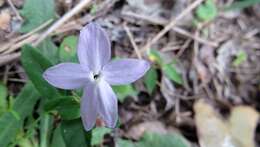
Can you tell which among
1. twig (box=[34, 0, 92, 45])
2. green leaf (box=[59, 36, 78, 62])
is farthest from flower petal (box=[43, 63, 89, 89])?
twig (box=[34, 0, 92, 45])

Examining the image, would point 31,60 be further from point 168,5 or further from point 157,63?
point 168,5

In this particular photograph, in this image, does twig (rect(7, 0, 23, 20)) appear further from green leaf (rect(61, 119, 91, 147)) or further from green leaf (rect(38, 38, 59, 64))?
green leaf (rect(61, 119, 91, 147))

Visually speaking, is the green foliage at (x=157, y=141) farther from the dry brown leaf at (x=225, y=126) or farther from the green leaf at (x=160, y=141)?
the dry brown leaf at (x=225, y=126)

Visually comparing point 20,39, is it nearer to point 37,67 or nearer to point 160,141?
point 37,67

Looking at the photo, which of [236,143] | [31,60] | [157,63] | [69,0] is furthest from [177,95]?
[31,60]

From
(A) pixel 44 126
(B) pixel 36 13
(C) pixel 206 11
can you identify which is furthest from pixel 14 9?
(C) pixel 206 11
